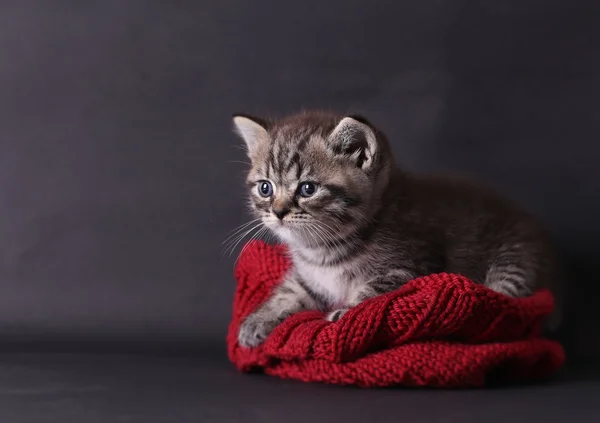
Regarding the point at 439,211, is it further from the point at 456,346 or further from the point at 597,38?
the point at 597,38

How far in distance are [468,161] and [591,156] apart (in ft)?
1.52

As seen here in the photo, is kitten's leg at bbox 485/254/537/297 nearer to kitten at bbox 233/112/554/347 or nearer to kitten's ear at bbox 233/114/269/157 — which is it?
kitten at bbox 233/112/554/347

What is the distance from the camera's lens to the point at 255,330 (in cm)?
286

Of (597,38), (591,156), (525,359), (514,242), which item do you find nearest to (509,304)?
(525,359)

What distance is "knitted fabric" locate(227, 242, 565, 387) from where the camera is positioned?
8.25 ft

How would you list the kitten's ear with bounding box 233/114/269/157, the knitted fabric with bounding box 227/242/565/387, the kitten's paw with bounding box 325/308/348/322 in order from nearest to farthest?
the knitted fabric with bounding box 227/242/565/387, the kitten's paw with bounding box 325/308/348/322, the kitten's ear with bounding box 233/114/269/157

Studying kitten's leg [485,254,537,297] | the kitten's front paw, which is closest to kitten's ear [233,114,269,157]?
the kitten's front paw

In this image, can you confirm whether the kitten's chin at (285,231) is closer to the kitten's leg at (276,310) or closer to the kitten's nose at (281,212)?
the kitten's nose at (281,212)

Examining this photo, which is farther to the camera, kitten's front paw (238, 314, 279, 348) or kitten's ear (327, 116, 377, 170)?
kitten's front paw (238, 314, 279, 348)

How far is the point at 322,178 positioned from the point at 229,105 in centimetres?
111

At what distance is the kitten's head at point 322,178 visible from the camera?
2.71 meters

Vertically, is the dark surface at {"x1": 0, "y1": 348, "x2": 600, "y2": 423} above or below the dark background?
below

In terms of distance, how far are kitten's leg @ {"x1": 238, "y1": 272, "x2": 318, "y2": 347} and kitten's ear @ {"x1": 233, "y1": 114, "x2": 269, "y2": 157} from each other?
1.43 ft

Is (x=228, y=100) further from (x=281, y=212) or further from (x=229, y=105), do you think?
(x=281, y=212)
